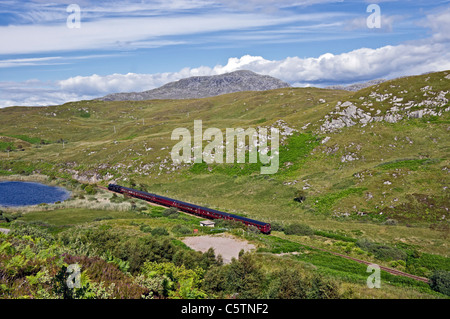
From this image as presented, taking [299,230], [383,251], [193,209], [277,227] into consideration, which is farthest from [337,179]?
[193,209]

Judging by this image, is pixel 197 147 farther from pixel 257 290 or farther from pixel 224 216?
pixel 257 290

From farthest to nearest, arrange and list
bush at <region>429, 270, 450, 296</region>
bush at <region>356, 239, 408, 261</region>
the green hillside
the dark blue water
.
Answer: the dark blue water → the green hillside → bush at <region>356, 239, 408, 261</region> → bush at <region>429, 270, 450, 296</region>

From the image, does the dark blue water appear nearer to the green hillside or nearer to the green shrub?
the green hillside

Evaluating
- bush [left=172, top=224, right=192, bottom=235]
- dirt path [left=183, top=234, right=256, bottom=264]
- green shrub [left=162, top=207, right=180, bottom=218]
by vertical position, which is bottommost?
green shrub [left=162, top=207, right=180, bottom=218]

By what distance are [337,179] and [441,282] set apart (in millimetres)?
36327

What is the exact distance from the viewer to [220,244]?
112 ft

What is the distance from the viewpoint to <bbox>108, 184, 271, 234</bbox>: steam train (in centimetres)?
4256

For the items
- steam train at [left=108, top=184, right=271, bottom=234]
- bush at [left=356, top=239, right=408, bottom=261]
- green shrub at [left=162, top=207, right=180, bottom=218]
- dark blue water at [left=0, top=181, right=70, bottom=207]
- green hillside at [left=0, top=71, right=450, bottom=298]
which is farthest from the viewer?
dark blue water at [left=0, top=181, right=70, bottom=207]

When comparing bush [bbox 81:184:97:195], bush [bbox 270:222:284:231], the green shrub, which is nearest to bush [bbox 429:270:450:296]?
bush [bbox 270:222:284:231]

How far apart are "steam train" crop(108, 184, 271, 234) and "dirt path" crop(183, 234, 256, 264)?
685 centimetres

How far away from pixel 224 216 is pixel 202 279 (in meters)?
29.5

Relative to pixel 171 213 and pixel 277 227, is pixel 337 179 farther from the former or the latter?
pixel 171 213

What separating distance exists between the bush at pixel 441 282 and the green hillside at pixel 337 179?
6.40ft

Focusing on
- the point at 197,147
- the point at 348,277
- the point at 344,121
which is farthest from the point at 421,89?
the point at 348,277
